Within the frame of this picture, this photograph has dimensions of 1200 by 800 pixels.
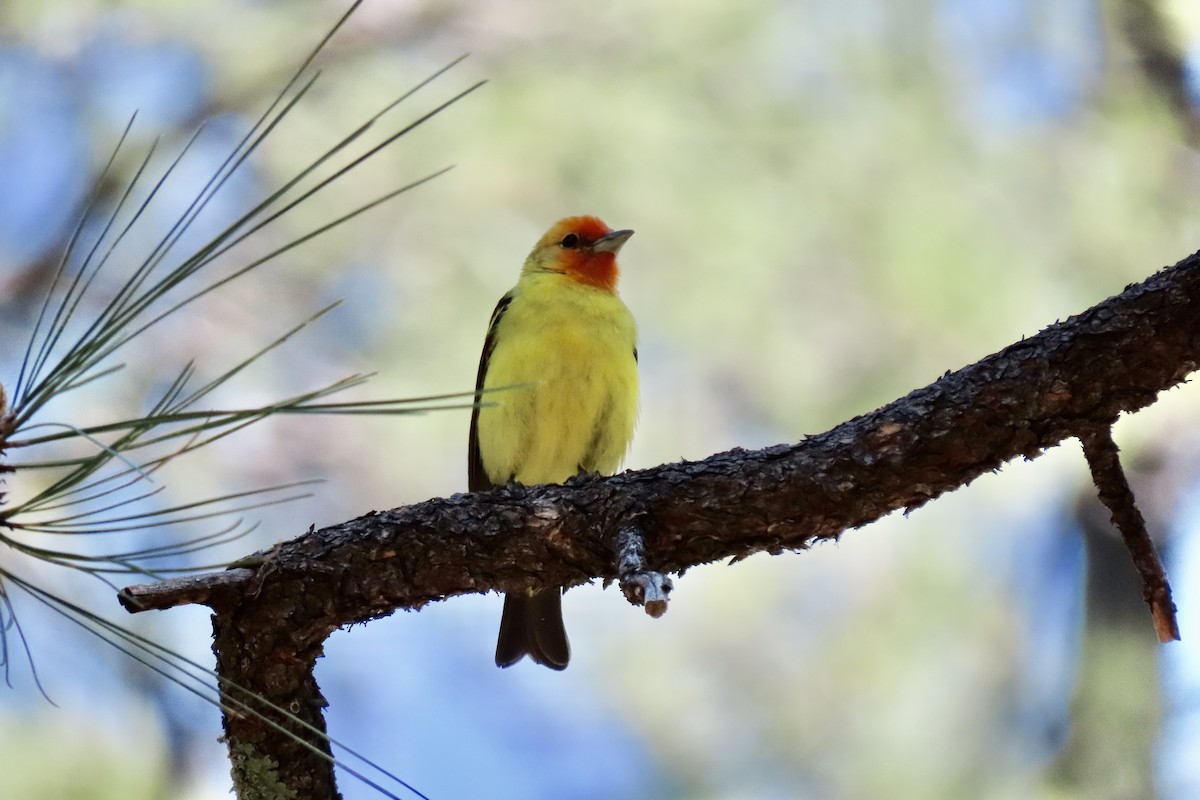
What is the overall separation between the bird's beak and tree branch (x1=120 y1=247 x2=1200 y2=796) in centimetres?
201

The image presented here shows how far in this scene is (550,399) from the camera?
4156mm

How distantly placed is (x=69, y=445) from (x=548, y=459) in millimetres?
1690

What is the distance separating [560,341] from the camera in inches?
165

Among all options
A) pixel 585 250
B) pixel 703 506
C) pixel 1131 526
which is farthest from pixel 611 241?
pixel 1131 526

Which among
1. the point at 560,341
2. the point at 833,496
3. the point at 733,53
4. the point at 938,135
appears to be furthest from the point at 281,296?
the point at 833,496

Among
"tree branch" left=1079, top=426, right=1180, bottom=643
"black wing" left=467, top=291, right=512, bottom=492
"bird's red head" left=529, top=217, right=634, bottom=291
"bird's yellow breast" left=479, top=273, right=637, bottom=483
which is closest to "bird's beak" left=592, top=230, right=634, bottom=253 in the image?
"bird's red head" left=529, top=217, right=634, bottom=291

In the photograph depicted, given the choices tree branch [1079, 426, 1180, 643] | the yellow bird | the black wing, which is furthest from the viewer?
the black wing

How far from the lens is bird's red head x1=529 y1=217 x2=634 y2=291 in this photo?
4598mm

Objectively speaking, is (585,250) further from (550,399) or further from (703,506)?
(703,506)

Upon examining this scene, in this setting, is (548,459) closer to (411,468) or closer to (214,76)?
Answer: (411,468)

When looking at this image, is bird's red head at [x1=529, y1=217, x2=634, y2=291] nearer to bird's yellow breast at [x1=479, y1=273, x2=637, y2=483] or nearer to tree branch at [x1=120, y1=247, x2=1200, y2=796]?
bird's yellow breast at [x1=479, y1=273, x2=637, y2=483]

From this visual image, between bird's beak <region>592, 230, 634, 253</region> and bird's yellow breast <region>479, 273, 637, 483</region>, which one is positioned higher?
bird's beak <region>592, 230, 634, 253</region>

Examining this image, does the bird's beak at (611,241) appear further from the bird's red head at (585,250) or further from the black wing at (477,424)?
the black wing at (477,424)

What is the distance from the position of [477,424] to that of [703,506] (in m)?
2.07
